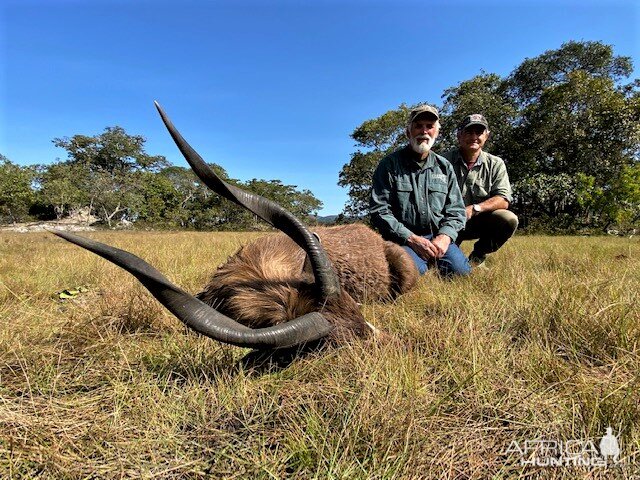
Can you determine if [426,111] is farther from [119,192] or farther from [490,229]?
[119,192]

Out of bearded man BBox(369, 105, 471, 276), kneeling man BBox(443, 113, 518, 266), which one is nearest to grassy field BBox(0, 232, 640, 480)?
bearded man BBox(369, 105, 471, 276)

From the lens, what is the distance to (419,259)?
4137 millimetres

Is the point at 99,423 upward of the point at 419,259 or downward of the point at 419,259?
downward

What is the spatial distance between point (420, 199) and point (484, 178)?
160cm

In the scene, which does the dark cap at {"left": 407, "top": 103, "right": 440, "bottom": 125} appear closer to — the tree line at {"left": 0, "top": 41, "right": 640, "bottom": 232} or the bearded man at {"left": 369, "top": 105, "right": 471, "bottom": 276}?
the bearded man at {"left": 369, "top": 105, "right": 471, "bottom": 276}

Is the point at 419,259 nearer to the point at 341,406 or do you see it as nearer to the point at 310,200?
the point at 341,406

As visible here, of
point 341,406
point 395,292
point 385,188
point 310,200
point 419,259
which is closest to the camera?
point 341,406

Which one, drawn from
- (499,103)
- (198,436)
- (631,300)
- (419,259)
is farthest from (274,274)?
(499,103)

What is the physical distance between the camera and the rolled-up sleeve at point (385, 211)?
4199 millimetres

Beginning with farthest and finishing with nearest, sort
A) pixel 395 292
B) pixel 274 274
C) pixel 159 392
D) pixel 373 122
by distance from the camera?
pixel 373 122 → pixel 395 292 → pixel 274 274 → pixel 159 392

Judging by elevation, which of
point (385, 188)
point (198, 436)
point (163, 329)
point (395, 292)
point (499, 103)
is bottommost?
point (198, 436)

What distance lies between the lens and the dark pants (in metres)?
4.99

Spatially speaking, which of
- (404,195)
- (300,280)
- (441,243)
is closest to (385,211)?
(404,195)

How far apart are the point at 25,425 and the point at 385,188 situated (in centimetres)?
392
